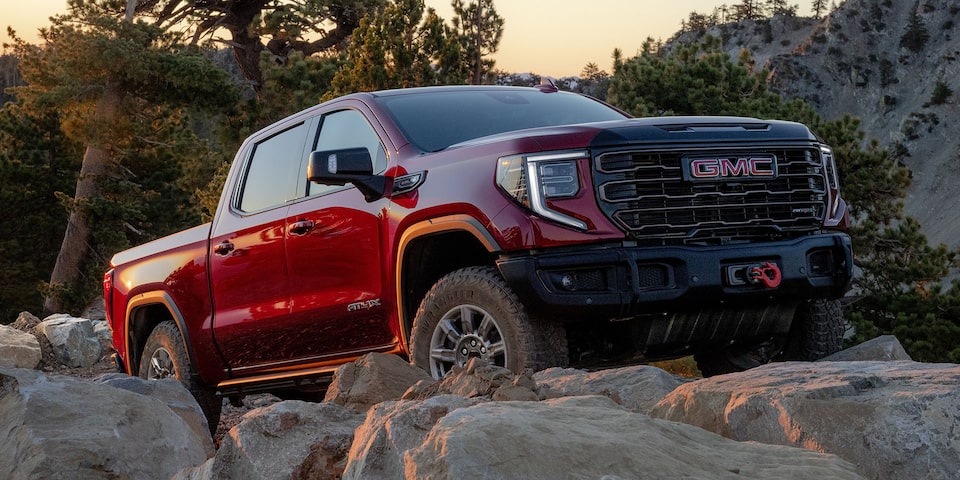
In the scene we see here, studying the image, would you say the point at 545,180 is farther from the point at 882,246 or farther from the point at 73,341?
the point at 882,246

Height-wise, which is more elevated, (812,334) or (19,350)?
(812,334)

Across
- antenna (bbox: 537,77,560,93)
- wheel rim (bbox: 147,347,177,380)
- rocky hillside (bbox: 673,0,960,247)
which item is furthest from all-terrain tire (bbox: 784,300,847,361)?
rocky hillside (bbox: 673,0,960,247)

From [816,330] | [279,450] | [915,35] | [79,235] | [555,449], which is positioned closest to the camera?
[555,449]

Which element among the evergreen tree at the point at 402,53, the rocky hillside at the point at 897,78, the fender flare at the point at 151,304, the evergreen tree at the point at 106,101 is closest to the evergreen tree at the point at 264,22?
the evergreen tree at the point at 106,101

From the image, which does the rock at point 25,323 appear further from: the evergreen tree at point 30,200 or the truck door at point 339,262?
the evergreen tree at point 30,200

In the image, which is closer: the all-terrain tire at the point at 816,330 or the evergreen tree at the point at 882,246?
the all-terrain tire at the point at 816,330

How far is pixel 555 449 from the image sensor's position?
7.75 ft

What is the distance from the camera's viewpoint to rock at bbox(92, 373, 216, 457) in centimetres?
502

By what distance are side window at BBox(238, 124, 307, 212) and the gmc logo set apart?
2.39 m

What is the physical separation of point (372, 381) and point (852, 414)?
6.46 feet

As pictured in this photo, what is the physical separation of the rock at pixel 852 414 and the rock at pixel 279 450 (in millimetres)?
967

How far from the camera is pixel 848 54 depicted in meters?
92.0

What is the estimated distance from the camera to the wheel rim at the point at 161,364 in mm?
7344

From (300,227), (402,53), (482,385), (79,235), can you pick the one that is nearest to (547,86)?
(300,227)
